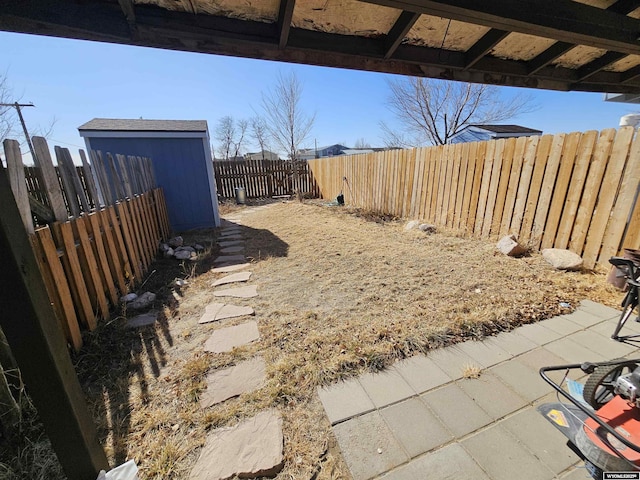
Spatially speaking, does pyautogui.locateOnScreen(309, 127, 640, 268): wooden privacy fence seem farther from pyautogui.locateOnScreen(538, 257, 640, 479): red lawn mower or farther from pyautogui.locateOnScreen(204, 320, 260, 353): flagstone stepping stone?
pyautogui.locateOnScreen(204, 320, 260, 353): flagstone stepping stone

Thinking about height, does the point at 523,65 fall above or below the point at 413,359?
above

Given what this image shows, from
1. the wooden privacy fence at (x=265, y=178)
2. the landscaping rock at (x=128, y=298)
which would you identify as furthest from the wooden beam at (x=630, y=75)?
the wooden privacy fence at (x=265, y=178)

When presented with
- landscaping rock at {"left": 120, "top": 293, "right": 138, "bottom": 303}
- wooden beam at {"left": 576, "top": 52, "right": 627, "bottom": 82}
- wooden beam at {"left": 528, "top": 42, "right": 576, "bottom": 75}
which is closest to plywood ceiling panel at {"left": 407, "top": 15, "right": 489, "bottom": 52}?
wooden beam at {"left": 528, "top": 42, "right": 576, "bottom": 75}

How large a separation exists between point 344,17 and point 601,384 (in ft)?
8.64

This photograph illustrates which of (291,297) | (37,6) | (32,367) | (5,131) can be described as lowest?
(291,297)

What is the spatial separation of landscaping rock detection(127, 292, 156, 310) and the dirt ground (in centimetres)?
15

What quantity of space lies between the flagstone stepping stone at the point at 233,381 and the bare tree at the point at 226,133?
2901cm

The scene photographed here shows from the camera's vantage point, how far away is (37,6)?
1.34m


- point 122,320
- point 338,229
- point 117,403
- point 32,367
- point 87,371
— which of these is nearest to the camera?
point 32,367

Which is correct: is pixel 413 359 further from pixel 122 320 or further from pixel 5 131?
pixel 5 131

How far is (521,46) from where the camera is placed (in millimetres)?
2252

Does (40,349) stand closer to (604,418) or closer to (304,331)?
(304,331)

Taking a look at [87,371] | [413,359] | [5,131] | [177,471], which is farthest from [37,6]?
→ [5,131]

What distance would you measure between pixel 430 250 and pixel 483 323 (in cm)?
202
